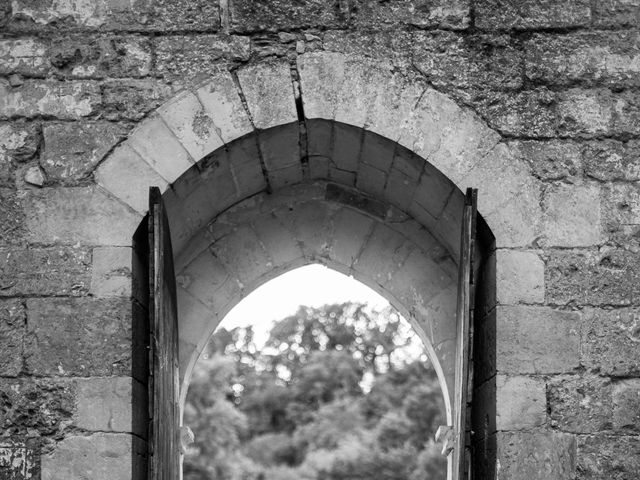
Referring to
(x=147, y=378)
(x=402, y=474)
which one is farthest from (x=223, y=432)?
(x=147, y=378)

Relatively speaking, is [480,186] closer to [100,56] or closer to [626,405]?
[626,405]

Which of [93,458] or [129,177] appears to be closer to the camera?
[93,458]

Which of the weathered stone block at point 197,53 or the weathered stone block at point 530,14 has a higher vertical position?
the weathered stone block at point 530,14

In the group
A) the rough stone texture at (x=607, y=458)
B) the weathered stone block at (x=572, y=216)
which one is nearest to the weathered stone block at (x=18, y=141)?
the weathered stone block at (x=572, y=216)

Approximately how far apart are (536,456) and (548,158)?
1.34 m

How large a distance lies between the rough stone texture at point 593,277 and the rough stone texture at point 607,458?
1.99ft

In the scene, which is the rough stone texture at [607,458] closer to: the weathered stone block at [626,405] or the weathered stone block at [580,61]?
the weathered stone block at [626,405]

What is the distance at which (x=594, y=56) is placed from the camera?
484cm

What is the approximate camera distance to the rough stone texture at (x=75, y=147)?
470cm

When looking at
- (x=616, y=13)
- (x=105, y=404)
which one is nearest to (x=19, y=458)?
(x=105, y=404)

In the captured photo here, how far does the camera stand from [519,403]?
447 centimetres

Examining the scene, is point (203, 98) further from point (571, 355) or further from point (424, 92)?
point (571, 355)

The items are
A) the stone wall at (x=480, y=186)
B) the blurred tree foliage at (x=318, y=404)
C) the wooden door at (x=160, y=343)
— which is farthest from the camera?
the blurred tree foliage at (x=318, y=404)

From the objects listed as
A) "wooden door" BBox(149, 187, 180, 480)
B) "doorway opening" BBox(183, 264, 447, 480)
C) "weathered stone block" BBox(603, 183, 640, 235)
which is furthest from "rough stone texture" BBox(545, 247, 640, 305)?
"doorway opening" BBox(183, 264, 447, 480)
